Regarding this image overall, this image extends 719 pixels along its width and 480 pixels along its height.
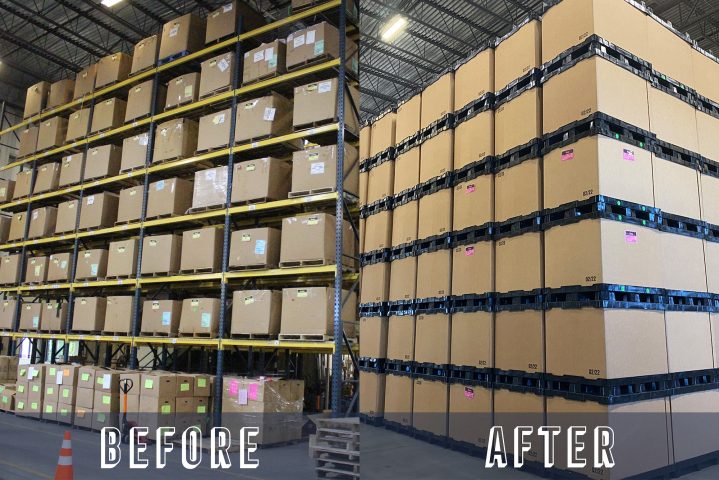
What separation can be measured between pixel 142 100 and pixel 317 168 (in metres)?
3.99

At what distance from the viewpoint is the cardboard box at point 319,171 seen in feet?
20.1

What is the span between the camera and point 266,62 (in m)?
7.00

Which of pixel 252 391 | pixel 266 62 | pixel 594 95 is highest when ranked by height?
pixel 266 62

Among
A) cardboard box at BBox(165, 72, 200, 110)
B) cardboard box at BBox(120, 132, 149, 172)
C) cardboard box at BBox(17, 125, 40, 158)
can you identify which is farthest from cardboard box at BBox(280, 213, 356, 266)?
cardboard box at BBox(17, 125, 40, 158)

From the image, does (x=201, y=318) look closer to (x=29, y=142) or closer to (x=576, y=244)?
(x=576, y=244)

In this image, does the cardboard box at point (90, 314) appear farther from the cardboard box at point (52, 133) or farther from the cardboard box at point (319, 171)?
the cardboard box at point (319, 171)

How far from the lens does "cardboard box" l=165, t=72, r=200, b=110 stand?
786cm

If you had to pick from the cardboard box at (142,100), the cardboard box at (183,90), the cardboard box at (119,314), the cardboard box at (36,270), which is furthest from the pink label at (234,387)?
the cardboard box at (36,270)

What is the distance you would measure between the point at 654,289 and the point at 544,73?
2287 mm

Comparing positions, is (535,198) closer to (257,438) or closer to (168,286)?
(257,438)

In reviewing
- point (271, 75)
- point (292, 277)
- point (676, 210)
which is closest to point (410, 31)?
point (271, 75)

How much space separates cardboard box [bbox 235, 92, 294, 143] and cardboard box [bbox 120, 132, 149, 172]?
208 cm

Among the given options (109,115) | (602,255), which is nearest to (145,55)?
(109,115)

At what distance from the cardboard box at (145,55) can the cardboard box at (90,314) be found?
372 centimetres
